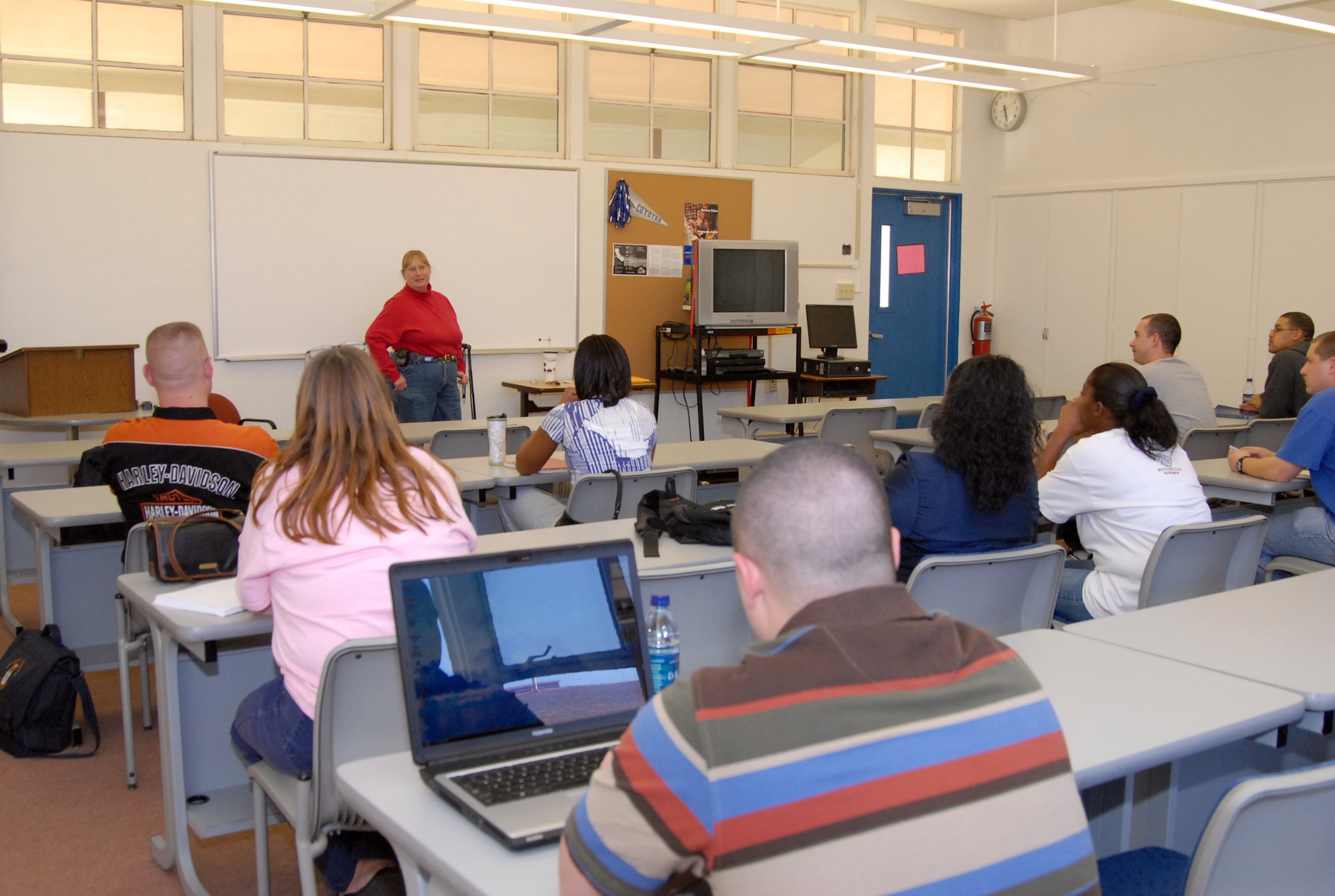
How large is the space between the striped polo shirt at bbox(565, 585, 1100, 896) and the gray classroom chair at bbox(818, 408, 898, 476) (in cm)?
475

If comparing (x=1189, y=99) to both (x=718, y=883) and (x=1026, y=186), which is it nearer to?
(x=1026, y=186)

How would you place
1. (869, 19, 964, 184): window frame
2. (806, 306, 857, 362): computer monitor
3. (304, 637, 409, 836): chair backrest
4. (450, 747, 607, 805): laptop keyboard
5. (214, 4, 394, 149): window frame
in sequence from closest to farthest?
(450, 747, 607, 805): laptop keyboard
(304, 637, 409, 836): chair backrest
(214, 4, 394, 149): window frame
(806, 306, 857, 362): computer monitor
(869, 19, 964, 184): window frame

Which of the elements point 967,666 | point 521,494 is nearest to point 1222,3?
point 521,494

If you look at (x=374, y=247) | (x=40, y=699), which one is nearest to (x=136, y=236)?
(x=374, y=247)

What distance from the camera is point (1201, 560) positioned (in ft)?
9.84

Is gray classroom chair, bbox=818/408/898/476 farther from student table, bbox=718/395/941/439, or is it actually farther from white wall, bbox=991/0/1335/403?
white wall, bbox=991/0/1335/403

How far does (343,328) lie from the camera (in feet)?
25.2

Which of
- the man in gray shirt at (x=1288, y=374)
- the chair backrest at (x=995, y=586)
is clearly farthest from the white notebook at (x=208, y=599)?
the man in gray shirt at (x=1288, y=374)

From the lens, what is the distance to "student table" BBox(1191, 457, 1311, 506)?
161 inches

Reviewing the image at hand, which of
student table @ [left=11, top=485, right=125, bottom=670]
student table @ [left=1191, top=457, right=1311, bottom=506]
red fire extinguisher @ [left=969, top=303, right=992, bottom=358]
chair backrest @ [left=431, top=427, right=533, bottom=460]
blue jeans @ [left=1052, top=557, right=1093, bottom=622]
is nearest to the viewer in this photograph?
blue jeans @ [left=1052, top=557, right=1093, bottom=622]

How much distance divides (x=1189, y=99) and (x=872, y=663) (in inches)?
371

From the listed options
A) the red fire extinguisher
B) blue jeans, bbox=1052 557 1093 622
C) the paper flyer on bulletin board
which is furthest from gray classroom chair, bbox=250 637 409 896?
the red fire extinguisher

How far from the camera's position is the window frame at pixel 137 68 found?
6691 mm

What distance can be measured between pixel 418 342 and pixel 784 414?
2544 mm
